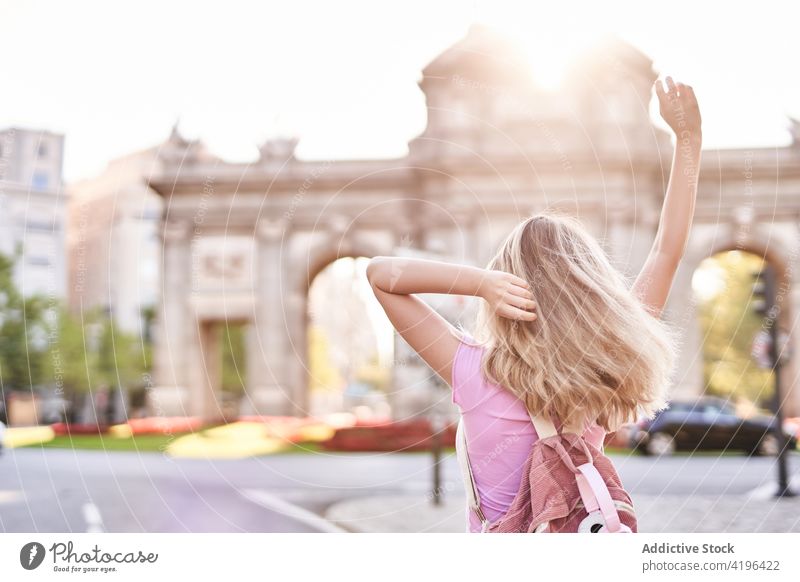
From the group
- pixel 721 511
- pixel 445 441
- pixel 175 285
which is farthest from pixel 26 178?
pixel 175 285

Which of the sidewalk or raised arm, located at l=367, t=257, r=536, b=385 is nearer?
raised arm, located at l=367, t=257, r=536, b=385

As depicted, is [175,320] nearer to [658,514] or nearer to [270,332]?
[270,332]

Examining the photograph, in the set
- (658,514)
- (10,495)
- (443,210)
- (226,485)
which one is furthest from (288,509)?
(443,210)

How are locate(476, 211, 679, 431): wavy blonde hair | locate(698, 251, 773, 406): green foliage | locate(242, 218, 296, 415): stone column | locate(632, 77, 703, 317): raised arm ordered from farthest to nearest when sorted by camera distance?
locate(698, 251, 773, 406): green foliage → locate(242, 218, 296, 415): stone column → locate(632, 77, 703, 317): raised arm → locate(476, 211, 679, 431): wavy blonde hair

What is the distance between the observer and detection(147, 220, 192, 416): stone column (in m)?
24.7

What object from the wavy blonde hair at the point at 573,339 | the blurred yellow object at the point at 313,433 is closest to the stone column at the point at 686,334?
the blurred yellow object at the point at 313,433

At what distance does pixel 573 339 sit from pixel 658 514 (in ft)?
23.9

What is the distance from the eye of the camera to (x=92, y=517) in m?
8.96

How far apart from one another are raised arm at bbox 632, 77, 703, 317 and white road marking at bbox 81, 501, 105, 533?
21.0 feet
